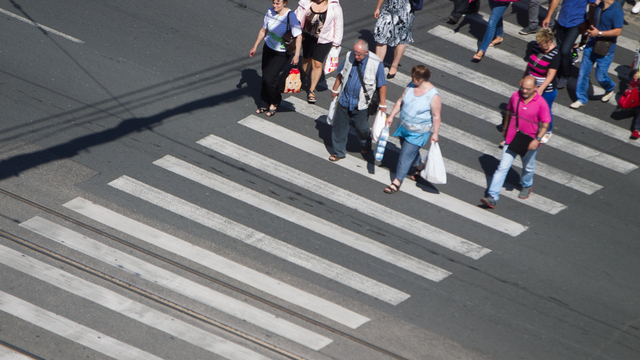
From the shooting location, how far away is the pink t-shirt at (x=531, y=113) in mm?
8578

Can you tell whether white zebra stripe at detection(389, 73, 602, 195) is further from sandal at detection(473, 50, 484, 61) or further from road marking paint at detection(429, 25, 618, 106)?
road marking paint at detection(429, 25, 618, 106)

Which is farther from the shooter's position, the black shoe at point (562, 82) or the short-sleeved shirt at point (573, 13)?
the black shoe at point (562, 82)

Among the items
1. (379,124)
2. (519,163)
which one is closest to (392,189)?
(379,124)

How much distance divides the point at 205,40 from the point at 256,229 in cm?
489

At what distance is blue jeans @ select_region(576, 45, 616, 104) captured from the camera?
435 inches

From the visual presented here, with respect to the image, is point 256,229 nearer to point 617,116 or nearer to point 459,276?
point 459,276

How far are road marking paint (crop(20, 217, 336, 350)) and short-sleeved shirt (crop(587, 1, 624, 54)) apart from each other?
7294 millimetres

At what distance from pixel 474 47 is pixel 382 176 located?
169 inches

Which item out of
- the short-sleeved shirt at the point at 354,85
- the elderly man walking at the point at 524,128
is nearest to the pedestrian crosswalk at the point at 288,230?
the elderly man walking at the point at 524,128

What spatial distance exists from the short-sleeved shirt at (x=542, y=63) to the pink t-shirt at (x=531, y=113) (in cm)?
128

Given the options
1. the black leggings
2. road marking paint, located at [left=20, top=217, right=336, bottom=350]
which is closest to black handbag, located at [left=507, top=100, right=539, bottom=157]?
the black leggings

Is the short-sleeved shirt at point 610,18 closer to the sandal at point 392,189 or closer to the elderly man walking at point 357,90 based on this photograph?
the elderly man walking at point 357,90

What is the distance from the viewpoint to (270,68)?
9.90 m

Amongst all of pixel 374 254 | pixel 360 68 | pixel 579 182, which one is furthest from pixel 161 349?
pixel 579 182
